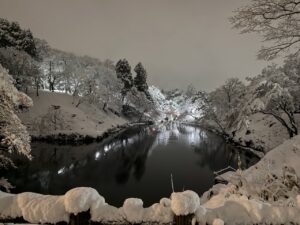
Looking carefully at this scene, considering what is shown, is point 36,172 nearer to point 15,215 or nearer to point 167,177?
point 167,177

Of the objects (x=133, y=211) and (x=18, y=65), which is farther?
(x=18, y=65)

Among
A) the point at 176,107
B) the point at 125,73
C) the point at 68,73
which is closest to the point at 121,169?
the point at 68,73

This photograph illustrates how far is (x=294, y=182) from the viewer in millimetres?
6613

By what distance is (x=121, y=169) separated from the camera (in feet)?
70.5

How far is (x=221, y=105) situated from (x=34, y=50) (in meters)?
34.0

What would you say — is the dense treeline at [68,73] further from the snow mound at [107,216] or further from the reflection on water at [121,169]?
the snow mound at [107,216]

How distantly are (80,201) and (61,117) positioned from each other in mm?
34219

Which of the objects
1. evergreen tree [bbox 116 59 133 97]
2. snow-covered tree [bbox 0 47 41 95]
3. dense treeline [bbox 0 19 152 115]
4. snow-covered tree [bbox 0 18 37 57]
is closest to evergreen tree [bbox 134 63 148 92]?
dense treeline [bbox 0 19 152 115]

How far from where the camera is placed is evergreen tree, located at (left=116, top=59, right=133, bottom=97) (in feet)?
206

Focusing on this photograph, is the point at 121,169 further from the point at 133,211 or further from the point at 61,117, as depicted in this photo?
the point at 133,211

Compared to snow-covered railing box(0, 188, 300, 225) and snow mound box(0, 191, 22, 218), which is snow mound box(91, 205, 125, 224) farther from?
snow mound box(0, 191, 22, 218)

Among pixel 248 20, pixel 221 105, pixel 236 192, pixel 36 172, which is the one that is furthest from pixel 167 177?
pixel 221 105

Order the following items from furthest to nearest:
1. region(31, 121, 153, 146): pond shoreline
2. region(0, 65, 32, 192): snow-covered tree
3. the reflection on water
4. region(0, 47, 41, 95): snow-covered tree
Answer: region(0, 47, 41, 95): snow-covered tree, region(31, 121, 153, 146): pond shoreline, the reflection on water, region(0, 65, 32, 192): snow-covered tree

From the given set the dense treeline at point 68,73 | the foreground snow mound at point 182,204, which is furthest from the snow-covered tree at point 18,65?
the foreground snow mound at point 182,204
